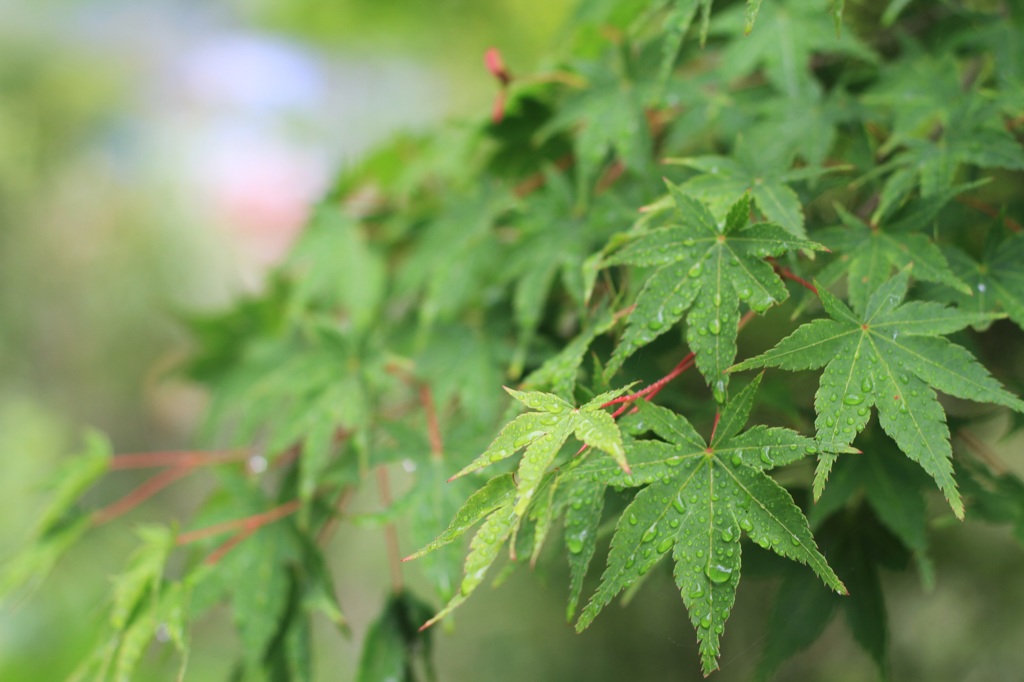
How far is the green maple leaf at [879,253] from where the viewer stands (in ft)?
1.78

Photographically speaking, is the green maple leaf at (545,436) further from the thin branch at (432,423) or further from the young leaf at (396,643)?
the young leaf at (396,643)

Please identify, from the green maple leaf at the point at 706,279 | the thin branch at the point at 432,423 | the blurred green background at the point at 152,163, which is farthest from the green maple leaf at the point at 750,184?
the blurred green background at the point at 152,163

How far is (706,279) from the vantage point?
52 cm

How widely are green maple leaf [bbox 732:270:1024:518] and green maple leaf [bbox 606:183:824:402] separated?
0.03 m

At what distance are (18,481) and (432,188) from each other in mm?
1975

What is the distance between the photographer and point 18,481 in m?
2.28

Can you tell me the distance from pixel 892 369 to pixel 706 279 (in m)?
0.14

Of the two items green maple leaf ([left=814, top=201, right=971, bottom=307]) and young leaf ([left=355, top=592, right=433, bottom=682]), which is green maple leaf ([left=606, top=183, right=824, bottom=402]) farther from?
young leaf ([left=355, top=592, right=433, bottom=682])

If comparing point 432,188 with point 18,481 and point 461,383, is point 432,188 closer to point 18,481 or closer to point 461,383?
point 461,383

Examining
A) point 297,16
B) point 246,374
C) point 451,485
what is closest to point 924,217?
point 451,485

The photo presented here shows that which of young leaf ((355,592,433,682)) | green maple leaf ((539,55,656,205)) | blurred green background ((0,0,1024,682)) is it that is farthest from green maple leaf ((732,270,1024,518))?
blurred green background ((0,0,1024,682))

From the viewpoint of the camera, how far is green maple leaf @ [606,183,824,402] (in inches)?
19.4

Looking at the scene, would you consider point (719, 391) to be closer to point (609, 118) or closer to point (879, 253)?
point (879, 253)

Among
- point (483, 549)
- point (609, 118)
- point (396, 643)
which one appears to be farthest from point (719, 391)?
Answer: point (396, 643)
